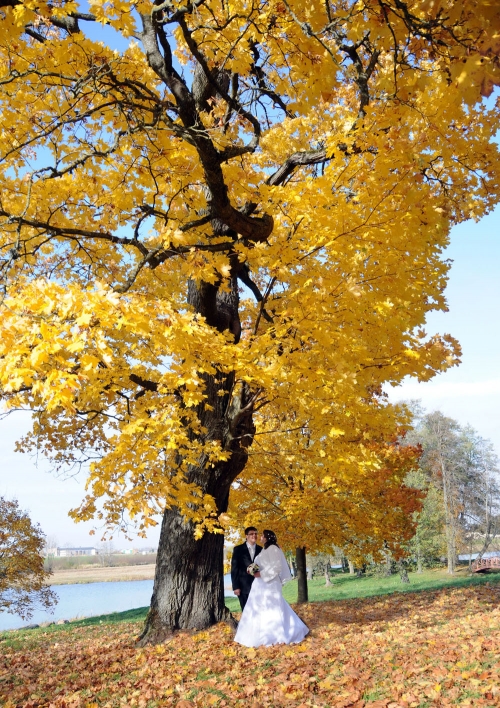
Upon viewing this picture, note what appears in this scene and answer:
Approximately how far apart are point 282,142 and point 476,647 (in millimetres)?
7585

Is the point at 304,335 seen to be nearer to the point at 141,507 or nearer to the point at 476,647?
the point at 141,507

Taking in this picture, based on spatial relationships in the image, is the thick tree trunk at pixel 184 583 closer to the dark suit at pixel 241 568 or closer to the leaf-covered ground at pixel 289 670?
the leaf-covered ground at pixel 289 670

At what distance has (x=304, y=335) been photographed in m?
5.48

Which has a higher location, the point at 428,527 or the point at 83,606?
the point at 428,527

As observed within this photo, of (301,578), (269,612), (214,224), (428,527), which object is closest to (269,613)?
(269,612)

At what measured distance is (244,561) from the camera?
7.27 metres

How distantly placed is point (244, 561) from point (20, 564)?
9.07 metres

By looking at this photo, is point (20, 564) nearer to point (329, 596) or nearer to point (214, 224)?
point (329, 596)

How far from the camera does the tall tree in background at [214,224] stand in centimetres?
419

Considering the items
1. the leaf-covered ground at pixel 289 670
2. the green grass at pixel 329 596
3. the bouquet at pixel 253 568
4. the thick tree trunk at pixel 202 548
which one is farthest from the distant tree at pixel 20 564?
the bouquet at pixel 253 568

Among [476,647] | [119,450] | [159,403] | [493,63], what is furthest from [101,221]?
[476,647]

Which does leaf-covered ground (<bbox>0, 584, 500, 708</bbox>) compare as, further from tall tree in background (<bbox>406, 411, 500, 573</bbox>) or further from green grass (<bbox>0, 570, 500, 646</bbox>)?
tall tree in background (<bbox>406, 411, 500, 573</bbox>)

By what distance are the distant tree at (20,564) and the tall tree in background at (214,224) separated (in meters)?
8.03

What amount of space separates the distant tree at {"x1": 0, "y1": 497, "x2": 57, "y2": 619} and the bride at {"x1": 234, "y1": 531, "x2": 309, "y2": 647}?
930 centimetres
